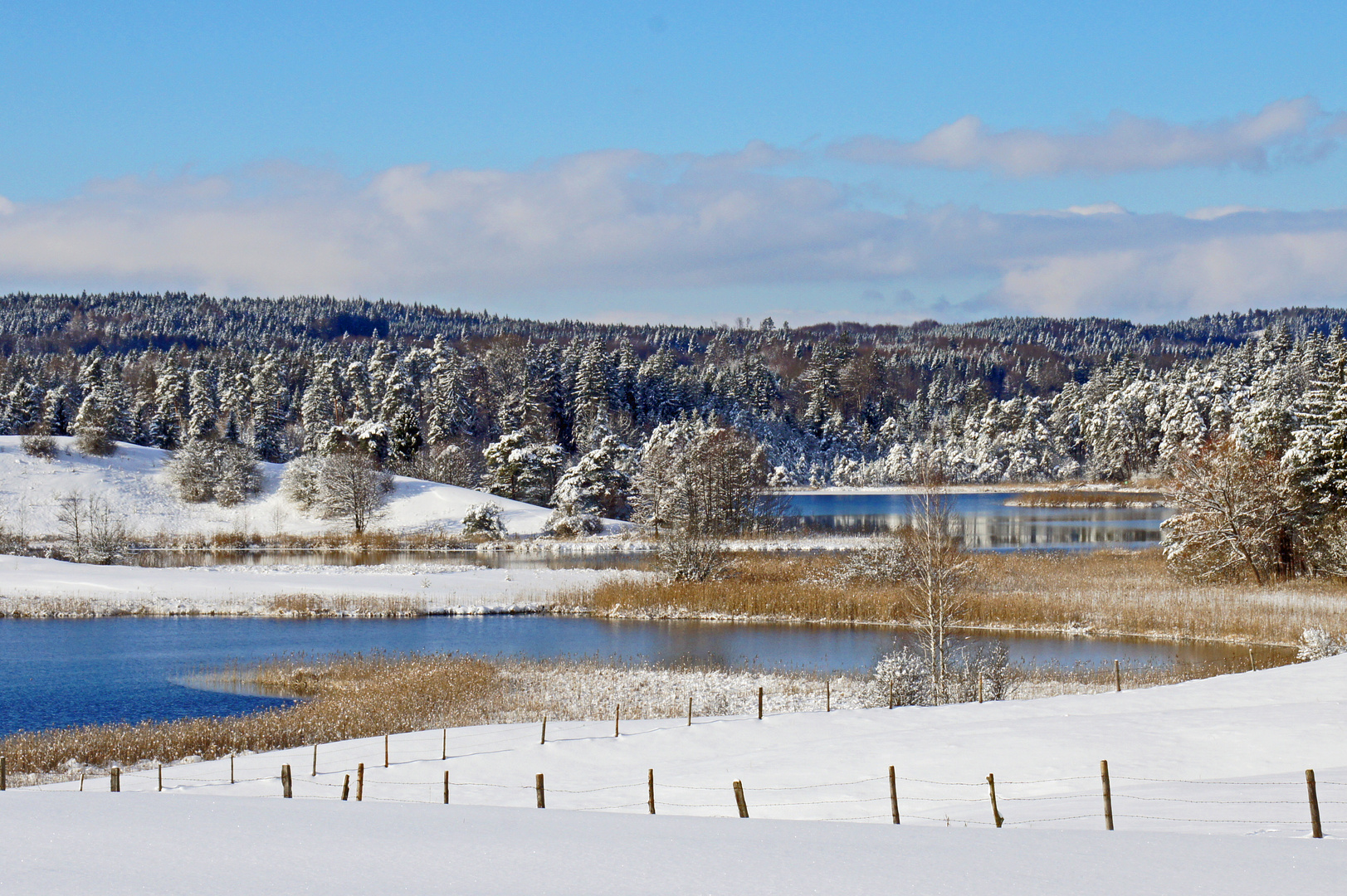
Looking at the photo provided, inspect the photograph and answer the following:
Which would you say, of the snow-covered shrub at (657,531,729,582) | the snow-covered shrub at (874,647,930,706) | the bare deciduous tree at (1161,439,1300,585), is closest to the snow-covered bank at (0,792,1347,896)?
the snow-covered shrub at (874,647,930,706)

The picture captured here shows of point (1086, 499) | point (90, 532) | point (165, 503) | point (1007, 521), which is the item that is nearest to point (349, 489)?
point (165, 503)

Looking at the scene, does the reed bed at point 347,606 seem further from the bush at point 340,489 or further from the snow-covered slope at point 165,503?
the snow-covered slope at point 165,503

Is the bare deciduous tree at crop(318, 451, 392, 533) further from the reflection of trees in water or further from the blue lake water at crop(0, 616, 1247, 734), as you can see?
the blue lake water at crop(0, 616, 1247, 734)

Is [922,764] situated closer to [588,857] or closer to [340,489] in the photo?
[588,857]

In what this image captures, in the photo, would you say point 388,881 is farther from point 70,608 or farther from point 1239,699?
point 70,608

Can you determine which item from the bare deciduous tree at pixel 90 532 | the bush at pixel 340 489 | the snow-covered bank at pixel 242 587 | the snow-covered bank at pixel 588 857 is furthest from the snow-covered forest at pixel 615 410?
the snow-covered bank at pixel 588 857

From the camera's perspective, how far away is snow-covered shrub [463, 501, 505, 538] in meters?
59.9

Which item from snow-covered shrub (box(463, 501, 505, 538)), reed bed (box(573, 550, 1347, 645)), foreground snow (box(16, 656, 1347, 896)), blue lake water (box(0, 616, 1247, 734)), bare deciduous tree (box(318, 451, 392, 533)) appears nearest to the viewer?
foreground snow (box(16, 656, 1347, 896))

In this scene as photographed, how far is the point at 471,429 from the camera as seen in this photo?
96125 mm

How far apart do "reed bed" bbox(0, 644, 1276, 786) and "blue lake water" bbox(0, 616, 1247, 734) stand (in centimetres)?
144

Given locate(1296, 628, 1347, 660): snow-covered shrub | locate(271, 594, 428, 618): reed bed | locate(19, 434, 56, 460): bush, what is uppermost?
locate(19, 434, 56, 460): bush

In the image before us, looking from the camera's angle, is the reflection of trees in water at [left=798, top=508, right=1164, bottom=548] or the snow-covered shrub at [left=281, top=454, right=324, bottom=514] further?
the snow-covered shrub at [left=281, top=454, right=324, bottom=514]

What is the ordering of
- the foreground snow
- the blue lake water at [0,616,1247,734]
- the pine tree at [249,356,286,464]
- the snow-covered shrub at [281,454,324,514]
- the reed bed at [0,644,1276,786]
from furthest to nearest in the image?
the pine tree at [249,356,286,464] → the snow-covered shrub at [281,454,324,514] → the blue lake water at [0,616,1247,734] → the reed bed at [0,644,1276,786] → the foreground snow

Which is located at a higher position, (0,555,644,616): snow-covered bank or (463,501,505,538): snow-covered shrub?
(463,501,505,538): snow-covered shrub
